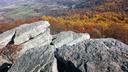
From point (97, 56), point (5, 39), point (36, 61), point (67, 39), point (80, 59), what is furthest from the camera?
point (5, 39)

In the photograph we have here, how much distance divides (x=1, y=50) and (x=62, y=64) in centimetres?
2079

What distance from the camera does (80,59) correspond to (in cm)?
2086

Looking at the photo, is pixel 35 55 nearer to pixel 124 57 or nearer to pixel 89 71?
pixel 89 71

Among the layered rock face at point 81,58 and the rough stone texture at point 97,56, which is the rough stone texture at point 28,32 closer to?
the layered rock face at point 81,58

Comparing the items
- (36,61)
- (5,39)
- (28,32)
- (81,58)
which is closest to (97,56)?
(81,58)

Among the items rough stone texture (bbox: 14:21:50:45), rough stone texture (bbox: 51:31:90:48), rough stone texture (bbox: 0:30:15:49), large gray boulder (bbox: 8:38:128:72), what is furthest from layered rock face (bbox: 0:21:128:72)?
rough stone texture (bbox: 0:30:15:49)

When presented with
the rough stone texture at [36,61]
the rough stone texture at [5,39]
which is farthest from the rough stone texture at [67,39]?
the rough stone texture at [36,61]

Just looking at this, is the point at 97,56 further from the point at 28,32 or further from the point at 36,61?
the point at 28,32

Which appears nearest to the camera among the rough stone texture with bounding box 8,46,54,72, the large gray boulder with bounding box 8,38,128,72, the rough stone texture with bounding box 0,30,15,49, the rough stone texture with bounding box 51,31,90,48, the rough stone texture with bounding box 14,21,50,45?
the large gray boulder with bounding box 8,38,128,72

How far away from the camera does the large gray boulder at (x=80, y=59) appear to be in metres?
19.8

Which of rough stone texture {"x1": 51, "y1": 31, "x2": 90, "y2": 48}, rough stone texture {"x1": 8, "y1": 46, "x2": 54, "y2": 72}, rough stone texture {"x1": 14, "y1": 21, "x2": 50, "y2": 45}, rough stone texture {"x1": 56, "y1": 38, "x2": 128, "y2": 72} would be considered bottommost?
rough stone texture {"x1": 51, "y1": 31, "x2": 90, "y2": 48}

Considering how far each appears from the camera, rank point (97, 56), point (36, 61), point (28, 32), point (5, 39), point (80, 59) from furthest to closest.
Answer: point (5, 39), point (28, 32), point (36, 61), point (80, 59), point (97, 56)

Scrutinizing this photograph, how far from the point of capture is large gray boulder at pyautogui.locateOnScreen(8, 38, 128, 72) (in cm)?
1980

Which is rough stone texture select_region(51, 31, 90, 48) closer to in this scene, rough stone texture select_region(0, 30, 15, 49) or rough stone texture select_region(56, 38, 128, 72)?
rough stone texture select_region(0, 30, 15, 49)
